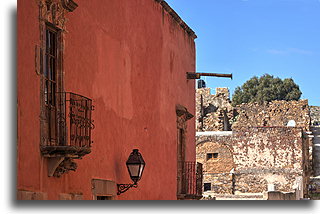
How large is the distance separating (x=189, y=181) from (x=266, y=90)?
41.6m

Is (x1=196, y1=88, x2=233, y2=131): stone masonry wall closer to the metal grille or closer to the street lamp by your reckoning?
the street lamp

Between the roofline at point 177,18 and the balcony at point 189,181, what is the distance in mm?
2676

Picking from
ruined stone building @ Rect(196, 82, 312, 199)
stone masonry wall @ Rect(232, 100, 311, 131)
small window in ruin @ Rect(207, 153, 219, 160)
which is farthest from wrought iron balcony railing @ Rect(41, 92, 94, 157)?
stone masonry wall @ Rect(232, 100, 311, 131)

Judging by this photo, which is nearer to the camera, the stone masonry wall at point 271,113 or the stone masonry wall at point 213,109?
the stone masonry wall at point 213,109

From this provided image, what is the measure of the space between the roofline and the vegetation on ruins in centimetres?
3963

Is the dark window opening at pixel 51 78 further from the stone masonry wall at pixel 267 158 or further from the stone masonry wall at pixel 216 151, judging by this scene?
the stone masonry wall at pixel 216 151

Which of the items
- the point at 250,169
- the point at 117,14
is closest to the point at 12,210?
the point at 117,14

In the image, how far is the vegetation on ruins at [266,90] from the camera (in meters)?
55.2

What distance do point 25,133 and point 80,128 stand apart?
1157 mm

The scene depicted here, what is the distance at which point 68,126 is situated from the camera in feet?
27.1

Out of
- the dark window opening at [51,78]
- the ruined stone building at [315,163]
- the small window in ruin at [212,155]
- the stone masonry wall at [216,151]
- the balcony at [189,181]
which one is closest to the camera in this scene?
the dark window opening at [51,78]

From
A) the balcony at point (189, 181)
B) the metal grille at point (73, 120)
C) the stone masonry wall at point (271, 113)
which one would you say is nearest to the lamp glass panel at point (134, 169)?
the metal grille at point (73, 120)

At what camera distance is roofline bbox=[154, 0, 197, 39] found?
13.2 m

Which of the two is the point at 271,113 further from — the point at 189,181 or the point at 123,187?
the point at 123,187
